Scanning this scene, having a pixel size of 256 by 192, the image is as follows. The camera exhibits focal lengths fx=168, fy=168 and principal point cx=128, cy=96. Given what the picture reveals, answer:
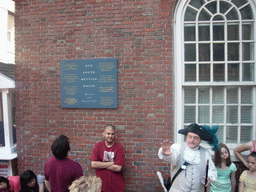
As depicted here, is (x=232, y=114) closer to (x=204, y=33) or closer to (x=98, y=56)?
(x=204, y=33)

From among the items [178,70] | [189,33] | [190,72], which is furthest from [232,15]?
[178,70]

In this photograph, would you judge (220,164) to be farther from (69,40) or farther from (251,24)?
(69,40)

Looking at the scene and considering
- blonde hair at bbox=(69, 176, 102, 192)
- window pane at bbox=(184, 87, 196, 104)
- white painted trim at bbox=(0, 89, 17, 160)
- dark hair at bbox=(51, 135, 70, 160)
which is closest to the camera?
blonde hair at bbox=(69, 176, 102, 192)

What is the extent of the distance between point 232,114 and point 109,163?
9.14 ft

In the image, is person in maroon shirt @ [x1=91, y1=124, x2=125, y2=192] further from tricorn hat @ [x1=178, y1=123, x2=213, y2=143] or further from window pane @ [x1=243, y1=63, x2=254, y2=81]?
window pane @ [x1=243, y1=63, x2=254, y2=81]

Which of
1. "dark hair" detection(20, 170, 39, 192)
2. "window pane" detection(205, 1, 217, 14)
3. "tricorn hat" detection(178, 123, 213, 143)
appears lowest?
"dark hair" detection(20, 170, 39, 192)

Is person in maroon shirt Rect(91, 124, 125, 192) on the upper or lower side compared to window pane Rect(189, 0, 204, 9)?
lower

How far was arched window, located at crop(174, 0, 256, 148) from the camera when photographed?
3578mm

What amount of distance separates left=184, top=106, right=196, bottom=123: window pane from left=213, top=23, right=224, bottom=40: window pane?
5.25ft

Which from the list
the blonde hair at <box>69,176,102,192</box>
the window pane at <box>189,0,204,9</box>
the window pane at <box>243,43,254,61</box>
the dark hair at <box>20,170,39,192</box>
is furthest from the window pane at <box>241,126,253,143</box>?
the dark hair at <box>20,170,39,192</box>

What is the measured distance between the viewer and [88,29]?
3.79 m

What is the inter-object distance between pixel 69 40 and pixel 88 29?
51 cm

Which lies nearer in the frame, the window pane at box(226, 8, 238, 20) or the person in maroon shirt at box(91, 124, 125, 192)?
the person in maroon shirt at box(91, 124, 125, 192)

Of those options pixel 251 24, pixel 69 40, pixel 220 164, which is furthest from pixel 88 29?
pixel 220 164
